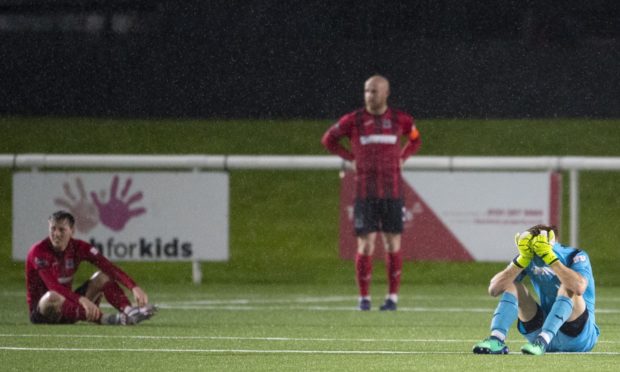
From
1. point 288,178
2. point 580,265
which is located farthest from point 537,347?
point 288,178

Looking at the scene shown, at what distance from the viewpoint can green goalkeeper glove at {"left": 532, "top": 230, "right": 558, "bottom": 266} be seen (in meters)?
10.5

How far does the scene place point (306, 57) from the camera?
2658cm

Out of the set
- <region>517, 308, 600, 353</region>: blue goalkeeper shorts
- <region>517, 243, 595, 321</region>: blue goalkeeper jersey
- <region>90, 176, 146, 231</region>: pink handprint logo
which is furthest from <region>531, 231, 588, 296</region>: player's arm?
<region>90, 176, 146, 231</region>: pink handprint logo

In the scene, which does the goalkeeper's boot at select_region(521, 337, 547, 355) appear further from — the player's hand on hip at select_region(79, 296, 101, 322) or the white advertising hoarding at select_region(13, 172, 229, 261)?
the white advertising hoarding at select_region(13, 172, 229, 261)

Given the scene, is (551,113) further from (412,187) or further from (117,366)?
(117,366)

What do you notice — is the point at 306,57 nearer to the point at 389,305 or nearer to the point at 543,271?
the point at 389,305

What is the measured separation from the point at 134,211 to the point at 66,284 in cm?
505

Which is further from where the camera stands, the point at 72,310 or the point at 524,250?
the point at 72,310

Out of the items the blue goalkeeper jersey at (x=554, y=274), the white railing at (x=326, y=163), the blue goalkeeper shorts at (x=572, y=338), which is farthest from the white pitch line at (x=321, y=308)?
the blue goalkeeper jersey at (x=554, y=274)

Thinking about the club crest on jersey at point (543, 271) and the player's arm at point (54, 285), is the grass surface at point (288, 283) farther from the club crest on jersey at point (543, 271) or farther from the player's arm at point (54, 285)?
the club crest on jersey at point (543, 271)

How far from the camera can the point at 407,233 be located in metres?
18.2

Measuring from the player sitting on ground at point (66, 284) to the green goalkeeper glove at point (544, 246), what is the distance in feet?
12.3

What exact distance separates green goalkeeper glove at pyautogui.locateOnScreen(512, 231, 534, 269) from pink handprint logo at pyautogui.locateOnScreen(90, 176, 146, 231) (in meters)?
8.50

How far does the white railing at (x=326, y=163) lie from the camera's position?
710 inches
